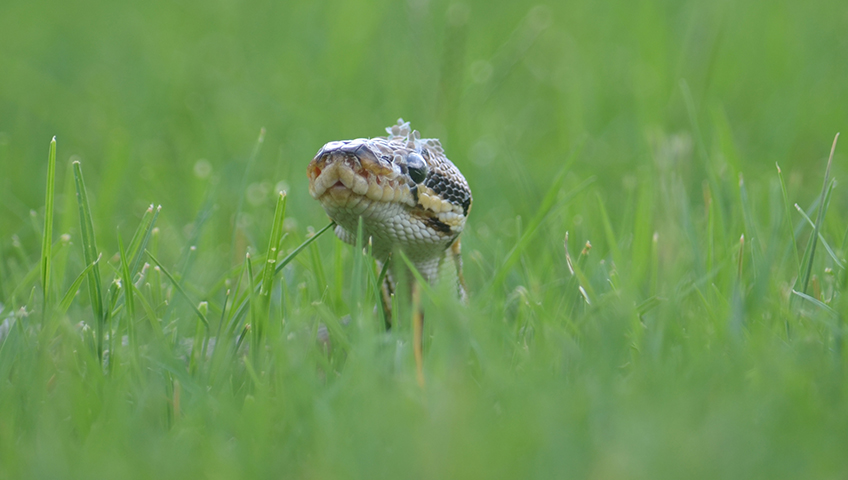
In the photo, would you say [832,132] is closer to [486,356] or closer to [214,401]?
[486,356]

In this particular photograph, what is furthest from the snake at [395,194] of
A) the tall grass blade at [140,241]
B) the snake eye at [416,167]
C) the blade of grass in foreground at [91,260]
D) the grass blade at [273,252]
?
the blade of grass in foreground at [91,260]

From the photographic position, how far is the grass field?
64.2 inches

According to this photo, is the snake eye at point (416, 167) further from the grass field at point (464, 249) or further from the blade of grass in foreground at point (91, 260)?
the blade of grass in foreground at point (91, 260)

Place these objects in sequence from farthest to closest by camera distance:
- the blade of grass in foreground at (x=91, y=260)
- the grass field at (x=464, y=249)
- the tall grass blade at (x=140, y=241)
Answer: the tall grass blade at (x=140, y=241), the blade of grass in foreground at (x=91, y=260), the grass field at (x=464, y=249)

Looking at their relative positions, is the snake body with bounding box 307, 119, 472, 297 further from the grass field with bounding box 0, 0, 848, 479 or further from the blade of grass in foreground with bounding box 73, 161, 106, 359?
the blade of grass in foreground with bounding box 73, 161, 106, 359

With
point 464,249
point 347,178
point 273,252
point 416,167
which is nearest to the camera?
point 347,178

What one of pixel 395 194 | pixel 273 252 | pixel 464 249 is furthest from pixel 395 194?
pixel 464 249

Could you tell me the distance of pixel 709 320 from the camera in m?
2.37

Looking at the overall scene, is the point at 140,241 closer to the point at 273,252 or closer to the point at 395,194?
the point at 273,252

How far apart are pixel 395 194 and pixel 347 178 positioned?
0.65 ft

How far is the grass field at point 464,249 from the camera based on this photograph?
1630mm

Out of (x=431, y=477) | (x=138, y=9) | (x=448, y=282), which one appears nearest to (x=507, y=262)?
(x=448, y=282)

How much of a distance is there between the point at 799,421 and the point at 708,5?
515 cm

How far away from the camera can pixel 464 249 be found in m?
3.42
